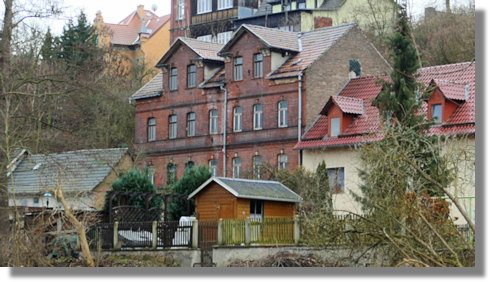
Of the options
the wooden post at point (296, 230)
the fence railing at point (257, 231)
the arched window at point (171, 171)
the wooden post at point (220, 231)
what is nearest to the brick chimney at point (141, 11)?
the arched window at point (171, 171)

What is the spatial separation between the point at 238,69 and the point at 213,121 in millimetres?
2215

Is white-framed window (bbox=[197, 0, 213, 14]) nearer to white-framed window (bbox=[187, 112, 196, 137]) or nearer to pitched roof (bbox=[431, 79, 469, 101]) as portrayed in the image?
white-framed window (bbox=[187, 112, 196, 137])

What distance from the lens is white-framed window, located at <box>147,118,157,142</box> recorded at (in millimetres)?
45469

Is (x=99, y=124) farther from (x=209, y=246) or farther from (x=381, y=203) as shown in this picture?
(x=381, y=203)

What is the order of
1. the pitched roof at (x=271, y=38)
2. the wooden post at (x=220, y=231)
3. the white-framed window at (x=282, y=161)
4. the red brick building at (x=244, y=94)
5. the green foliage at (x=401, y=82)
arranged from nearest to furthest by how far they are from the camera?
the green foliage at (x=401, y=82)
the wooden post at (x=220, y=231)
the white-framed window at (x=282, y=161)
the red brick building at (x=244, y=94)
the pitched roof at (x=271, y=38)

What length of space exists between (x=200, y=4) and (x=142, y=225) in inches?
1250

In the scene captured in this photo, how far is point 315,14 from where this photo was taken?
5788 cm

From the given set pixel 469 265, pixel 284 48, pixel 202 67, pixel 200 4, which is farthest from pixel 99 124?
pixel 469 265

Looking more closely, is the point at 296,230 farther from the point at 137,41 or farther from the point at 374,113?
the point at 137,41

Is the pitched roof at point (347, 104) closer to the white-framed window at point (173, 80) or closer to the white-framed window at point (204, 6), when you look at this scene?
the white-framed window at point (173, 80)

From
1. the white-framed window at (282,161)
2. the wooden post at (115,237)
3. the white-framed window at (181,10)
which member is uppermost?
the white-framed window at (181,10)

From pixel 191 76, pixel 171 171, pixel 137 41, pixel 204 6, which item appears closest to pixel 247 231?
pixel 171 171

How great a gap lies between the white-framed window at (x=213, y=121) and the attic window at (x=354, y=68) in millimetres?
5247

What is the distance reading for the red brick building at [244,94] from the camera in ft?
132
